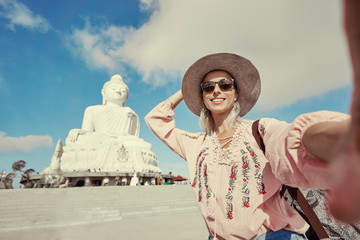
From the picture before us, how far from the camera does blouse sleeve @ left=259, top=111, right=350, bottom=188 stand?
0.64 m

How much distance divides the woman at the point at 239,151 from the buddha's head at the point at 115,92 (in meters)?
19.2

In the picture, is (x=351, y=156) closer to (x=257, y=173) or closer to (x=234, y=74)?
(x=257, y=173)

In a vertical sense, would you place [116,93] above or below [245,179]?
above

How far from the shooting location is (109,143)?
54.7 feet

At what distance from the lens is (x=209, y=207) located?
1.24 m

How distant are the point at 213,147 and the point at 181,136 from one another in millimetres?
293

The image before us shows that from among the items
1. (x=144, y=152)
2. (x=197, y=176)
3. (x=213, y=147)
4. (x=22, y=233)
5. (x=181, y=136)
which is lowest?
(x=22, y=233)

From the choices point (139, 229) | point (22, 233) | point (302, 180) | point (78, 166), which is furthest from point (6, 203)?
point (78, 166)

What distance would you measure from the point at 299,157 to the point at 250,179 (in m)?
0.49

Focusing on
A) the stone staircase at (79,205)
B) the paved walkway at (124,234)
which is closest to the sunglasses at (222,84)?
the paved walkway at (124,234)

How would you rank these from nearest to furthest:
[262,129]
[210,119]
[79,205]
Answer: [262,129] → [210,119] → [79,205]

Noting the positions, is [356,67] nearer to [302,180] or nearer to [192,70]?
[302,180]

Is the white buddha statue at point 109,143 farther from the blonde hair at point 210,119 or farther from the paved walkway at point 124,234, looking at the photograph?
the blonde hair at point 210,119

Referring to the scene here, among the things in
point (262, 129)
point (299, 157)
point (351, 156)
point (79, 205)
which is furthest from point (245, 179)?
point (79, 205)
